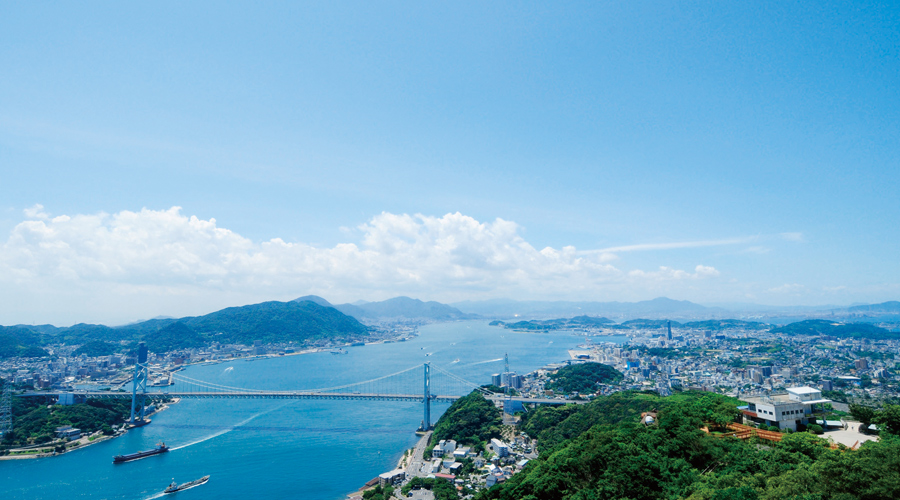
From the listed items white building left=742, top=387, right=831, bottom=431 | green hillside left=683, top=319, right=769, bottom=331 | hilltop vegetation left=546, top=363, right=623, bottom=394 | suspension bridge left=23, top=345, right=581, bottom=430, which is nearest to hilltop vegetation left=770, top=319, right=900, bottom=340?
green hillside left=683, top=319, right=769, bottom=331

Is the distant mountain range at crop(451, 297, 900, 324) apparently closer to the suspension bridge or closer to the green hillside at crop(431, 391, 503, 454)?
the suspension bridge

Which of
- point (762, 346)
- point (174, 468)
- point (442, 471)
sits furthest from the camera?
point (762, 346)

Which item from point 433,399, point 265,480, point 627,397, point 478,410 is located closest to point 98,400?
point 265,480

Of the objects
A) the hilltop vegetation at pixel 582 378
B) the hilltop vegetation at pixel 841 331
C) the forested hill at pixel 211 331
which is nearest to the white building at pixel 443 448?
the hilltop vegetation at pixel 582 378

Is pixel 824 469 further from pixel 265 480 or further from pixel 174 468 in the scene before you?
pixel 174 468

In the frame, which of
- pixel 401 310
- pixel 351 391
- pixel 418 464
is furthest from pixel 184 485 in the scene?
pixel 401 310

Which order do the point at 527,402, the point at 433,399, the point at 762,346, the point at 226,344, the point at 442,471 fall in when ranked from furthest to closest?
1. the point at 226,344
2. the point at 762,346
3. the point at 433,399
4. the point at 527,402
5. the point at 442,471

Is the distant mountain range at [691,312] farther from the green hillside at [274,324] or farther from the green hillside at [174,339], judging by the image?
the green hillside at [174,339]
